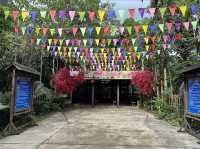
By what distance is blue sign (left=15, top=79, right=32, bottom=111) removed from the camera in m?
11.0

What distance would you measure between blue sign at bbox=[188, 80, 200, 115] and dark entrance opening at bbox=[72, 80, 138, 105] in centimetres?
2208

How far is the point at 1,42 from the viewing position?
1391cm

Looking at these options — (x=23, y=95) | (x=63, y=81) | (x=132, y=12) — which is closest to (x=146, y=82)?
(x=63, y=81)

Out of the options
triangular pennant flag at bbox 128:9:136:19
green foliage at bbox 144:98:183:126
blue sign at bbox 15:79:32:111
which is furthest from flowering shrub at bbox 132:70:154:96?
triangular pennant flag at bbox 128:9:136:19

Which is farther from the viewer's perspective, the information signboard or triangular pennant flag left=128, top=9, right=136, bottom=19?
triangular pennant flag left=128, top=9, right=136, bottom=19

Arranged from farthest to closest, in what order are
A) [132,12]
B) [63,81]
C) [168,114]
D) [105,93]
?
[105,93] < [63,81] < [168,114] < [132,12]

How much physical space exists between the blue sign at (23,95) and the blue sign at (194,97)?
5959 millimetres

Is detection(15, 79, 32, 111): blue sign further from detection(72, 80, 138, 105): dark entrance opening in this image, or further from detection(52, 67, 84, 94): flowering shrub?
detection(72, 80, 138, 105): dark entrance opening

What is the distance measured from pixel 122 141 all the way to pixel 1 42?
7722mm

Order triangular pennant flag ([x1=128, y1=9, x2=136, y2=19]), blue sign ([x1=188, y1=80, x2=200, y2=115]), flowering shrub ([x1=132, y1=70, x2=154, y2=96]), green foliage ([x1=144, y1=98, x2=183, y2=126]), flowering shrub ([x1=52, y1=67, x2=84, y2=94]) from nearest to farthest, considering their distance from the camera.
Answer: blue sign ([x1=188, y1=80, x2=200, y2=115]), triangular pennant flag ([x1=128, y1=9, x2=136, y2=19]), green foliage ([x1=144, y1=98, x2=183, y2=126]), flowering shrub ([x1=52, y1=67, x2=84, y2=94]), flowering shrub ([x1=132, y1=70, x2=154, y2=96])

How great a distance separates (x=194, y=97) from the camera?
10281 millimetres

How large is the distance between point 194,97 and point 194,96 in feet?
0.11

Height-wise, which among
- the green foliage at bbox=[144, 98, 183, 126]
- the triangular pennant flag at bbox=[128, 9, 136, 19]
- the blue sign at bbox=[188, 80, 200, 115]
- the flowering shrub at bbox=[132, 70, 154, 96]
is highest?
the triangular pennant flag at bbox=[128, 9, 136, 19]

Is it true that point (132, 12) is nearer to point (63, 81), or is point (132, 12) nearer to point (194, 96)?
point (194, 96)
